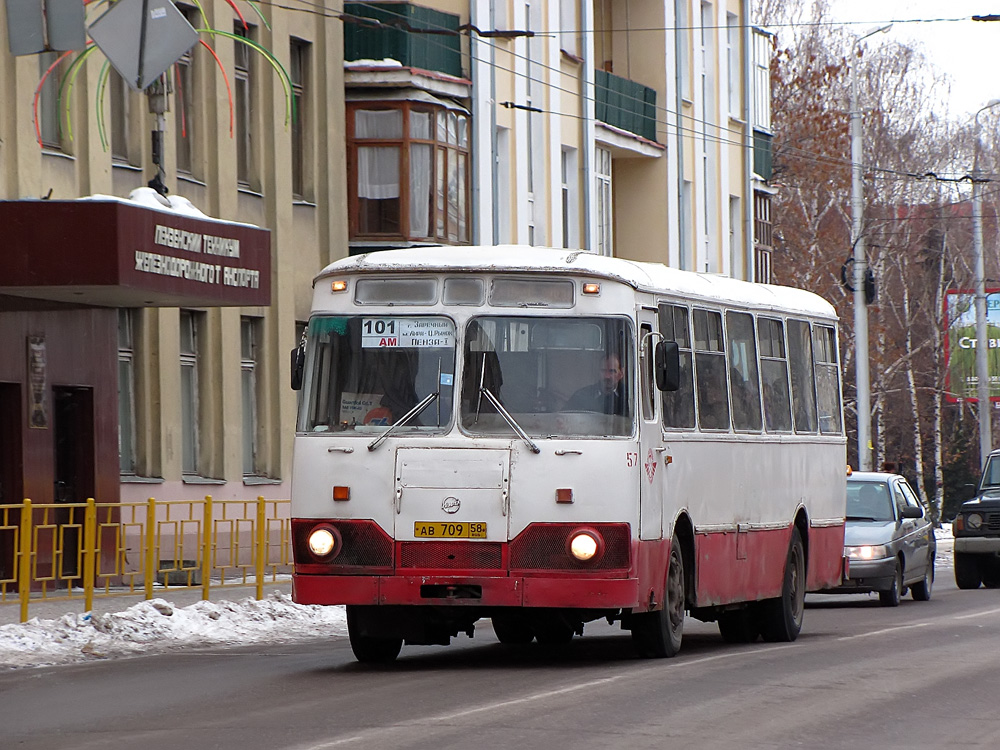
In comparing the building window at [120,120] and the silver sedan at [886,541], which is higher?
the building window at [120,120]

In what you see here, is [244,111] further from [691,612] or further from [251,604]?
[691,612]

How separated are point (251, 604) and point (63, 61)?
24.2 ft

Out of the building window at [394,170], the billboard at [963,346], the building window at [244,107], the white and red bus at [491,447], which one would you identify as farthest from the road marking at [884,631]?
the billboard at [963,346]

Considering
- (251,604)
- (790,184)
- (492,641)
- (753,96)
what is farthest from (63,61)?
(790,184)

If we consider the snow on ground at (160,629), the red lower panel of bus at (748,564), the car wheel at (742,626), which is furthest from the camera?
the car wheel at (742,626)

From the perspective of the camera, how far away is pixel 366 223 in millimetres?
32625

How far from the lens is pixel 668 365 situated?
47.9ft

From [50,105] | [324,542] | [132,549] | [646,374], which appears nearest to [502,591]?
[324,542]

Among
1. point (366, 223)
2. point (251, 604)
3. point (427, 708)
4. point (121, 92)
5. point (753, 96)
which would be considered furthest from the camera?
point (753, 96)

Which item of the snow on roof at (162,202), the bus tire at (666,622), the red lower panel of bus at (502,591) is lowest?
the bus tire at (666,622)

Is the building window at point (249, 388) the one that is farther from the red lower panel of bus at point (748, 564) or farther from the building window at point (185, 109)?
the red lower panel of bus at point (748, 564)

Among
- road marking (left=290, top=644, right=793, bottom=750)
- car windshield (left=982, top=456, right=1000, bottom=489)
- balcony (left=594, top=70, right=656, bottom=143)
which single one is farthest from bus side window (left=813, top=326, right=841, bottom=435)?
balcony (left=594, top=70, right=656, bottom=143)

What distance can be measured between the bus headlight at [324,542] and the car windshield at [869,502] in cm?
1227

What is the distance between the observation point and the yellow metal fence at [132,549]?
18.3m
